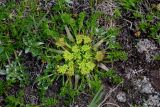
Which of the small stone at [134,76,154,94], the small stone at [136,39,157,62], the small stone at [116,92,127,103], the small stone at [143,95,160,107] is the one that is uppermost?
the small stone at [136,39,157,62]

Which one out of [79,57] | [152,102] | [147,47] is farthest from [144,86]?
[79,57]

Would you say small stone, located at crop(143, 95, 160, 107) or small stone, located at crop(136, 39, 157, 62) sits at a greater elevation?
small stone, located at crop(136, 39, 157, 62)

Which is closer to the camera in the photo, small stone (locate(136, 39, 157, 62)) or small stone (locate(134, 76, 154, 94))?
small stone (locate(134, 76, 154, 94))

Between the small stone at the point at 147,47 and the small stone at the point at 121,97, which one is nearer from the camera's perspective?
the small stone at the point at 121,97

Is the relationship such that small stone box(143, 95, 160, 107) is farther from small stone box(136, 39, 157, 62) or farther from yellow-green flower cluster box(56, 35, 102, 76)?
yellow-green flower cluster box(56, 35, 102, 76)

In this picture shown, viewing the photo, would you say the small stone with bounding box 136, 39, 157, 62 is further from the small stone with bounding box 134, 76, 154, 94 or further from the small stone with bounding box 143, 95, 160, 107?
the small stone with bounding box 143, 95, 160, 107

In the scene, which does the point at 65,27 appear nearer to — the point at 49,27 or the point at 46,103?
the point at 49,27

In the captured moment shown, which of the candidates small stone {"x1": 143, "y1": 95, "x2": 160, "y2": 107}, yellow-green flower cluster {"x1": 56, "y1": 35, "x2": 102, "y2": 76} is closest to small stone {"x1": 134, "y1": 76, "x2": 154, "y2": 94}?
small stone {"x1": 143, "y1": 95, "x2": 160, "y2": 107}

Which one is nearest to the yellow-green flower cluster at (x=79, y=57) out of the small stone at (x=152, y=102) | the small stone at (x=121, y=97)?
the small stone at (x=121, y=97)

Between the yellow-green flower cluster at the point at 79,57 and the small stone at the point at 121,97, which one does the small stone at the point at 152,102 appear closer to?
the small stone at the point at 121,97

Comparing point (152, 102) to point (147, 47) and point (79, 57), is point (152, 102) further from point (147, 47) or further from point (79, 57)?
point (79, 57)

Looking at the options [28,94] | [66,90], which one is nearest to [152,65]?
[66,90]
